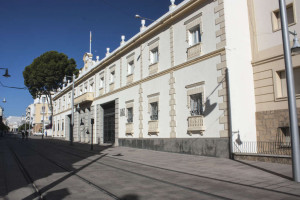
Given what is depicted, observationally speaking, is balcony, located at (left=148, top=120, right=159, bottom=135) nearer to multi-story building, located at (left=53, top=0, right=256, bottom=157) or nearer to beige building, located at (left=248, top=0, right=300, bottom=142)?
multi-story building, located at (left=53, top=0, right=256, bottom=157)

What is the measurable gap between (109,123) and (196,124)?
47.0 feet

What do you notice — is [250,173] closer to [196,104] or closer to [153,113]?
[196,104]

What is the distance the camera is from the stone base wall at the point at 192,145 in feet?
44.1

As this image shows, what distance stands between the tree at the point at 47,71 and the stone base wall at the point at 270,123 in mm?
42310

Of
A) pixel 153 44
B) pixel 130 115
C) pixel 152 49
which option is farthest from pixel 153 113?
pixel 153 44

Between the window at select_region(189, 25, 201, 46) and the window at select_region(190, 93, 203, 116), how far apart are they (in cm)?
338

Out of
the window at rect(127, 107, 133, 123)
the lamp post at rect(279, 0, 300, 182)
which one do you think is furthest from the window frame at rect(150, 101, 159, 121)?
the lamp post at rect(279, 0, 300, 182)

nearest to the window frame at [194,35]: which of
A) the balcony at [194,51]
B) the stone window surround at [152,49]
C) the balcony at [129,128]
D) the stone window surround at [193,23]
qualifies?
the stone window surround at [193,23]

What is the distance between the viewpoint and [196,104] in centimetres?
1573

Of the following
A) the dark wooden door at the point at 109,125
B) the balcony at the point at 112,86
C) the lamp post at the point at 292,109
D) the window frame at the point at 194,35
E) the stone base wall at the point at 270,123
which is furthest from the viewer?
the dark wooden door at the point at 109,125

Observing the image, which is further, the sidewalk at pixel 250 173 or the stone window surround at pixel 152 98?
the stone window surround at pixel 152 98

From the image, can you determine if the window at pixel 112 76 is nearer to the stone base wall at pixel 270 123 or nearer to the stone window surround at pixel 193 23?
the stone window surround at pixel 193 23

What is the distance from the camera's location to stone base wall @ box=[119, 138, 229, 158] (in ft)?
44.1

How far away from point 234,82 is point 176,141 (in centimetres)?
537
